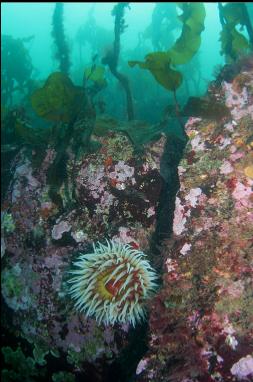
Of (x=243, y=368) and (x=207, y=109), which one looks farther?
(x=207, y=109)

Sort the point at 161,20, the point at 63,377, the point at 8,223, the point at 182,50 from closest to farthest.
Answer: the point at 63,377 → the point at 8,223 → the point at 182,50 → the point at 161,20

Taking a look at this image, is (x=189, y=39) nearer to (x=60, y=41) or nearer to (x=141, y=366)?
(x=141, y=366)

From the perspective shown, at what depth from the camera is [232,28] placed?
5.50m

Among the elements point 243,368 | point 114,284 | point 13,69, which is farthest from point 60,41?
point 243,368

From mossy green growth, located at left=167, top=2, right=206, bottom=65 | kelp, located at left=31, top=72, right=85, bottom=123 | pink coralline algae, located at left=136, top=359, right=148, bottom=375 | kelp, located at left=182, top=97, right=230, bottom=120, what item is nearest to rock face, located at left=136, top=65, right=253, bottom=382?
pink coralline algae, located at left=136, top=359, right=148, bottom=375

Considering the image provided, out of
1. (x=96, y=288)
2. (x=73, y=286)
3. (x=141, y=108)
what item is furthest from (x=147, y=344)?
(x=141, y=108)

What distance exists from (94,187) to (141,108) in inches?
229

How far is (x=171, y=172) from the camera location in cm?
355

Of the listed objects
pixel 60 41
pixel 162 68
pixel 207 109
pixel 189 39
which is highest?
pixel 60 41

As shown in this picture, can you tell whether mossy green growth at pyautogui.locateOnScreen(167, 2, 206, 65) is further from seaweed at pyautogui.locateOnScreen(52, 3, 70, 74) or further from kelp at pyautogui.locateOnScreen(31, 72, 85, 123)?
seaweed at pyautogui.locateOnScreen(52, 3, 70, 74)

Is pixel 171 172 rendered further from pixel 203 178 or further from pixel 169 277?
pixel 169 277

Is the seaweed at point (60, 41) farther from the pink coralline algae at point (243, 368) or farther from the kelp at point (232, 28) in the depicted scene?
the pink coralline algae at point (243, 368)

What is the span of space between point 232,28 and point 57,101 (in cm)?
340

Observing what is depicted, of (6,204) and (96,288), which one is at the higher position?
(6,204)
